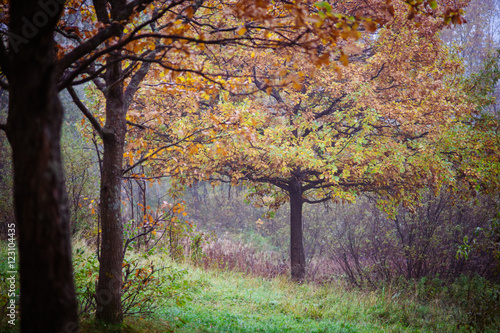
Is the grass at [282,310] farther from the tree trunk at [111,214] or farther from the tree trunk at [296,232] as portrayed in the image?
the tree trunk at [296,232]

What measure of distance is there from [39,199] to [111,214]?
84.5 inches

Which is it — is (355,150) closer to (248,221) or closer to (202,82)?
(202,82)

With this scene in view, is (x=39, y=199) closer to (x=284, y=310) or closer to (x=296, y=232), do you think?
(x=284, y=310)

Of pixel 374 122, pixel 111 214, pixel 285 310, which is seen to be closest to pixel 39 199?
pixel 111 214

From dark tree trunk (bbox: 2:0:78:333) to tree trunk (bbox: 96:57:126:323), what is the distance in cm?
190

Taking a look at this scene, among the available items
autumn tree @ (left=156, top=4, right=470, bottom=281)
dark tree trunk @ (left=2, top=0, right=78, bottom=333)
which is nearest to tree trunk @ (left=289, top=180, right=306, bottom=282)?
autumn tree @ (left=156, top=4, right=470, bottom=281)

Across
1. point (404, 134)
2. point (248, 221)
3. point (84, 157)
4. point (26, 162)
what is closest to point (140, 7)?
point (26, 162)

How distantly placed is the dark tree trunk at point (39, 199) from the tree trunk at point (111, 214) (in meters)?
1.90

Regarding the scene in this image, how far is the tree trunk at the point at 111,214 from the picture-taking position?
3.36m

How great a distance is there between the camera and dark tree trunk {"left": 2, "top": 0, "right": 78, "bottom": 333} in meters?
1.37

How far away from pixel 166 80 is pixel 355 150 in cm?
544

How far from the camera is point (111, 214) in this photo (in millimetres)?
3404

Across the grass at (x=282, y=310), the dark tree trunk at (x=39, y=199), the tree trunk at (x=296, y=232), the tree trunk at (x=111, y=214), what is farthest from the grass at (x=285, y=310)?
the dark tree trunk at (x=39, y=199)

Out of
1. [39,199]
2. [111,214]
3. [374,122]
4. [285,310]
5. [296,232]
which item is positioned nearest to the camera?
[39,199]
